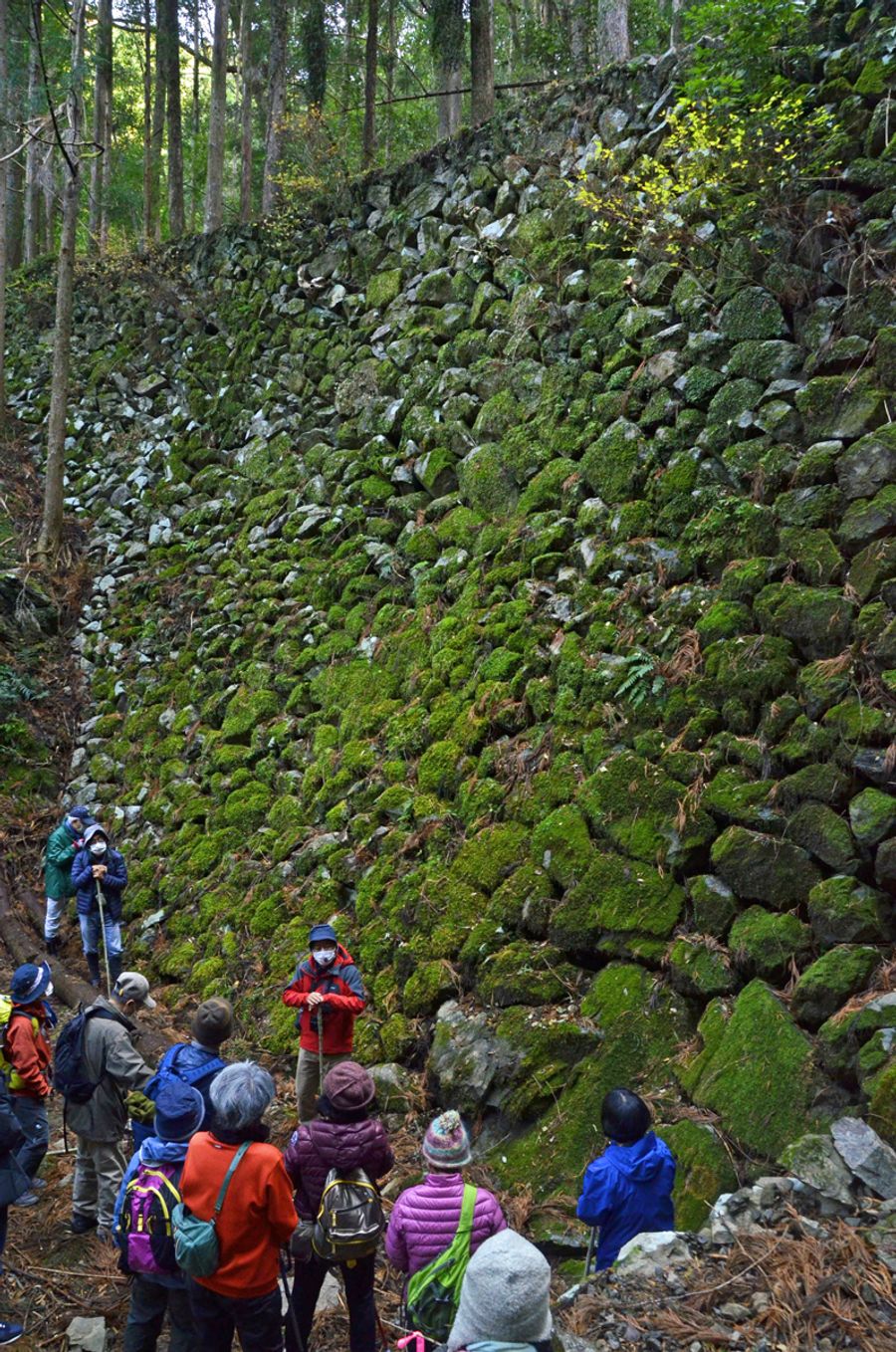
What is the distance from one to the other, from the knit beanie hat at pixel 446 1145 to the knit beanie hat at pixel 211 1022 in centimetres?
120

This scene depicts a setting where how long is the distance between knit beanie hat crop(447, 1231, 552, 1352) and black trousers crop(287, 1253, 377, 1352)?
1.41 metres

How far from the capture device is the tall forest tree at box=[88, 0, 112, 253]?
18.5 metres

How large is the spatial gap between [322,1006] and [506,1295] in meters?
3.23

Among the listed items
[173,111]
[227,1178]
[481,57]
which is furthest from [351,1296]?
[173,111]

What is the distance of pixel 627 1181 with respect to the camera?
12.1 ft

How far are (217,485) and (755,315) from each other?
289 inches

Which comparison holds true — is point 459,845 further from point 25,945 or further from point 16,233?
point 16,233

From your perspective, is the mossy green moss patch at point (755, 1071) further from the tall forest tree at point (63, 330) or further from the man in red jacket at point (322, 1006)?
the tall forest tree at point (63, 330)

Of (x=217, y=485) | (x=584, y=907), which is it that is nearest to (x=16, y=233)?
(x=217, y=485)

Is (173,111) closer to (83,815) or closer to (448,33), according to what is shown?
(448,33)

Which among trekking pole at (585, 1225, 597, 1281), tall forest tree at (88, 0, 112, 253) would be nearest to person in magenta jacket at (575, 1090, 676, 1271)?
trekking pole at (585, 1225, 597, 1281)

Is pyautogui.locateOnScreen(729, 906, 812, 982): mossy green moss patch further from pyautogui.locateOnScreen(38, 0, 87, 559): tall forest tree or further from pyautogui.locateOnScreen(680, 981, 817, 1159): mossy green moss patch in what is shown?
pyautogui.locateOnScreen(38, 0, 87, 559): tall forest tree

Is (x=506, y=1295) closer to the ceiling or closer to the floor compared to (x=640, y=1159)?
closer to the ceiling

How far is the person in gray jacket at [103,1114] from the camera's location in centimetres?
467
